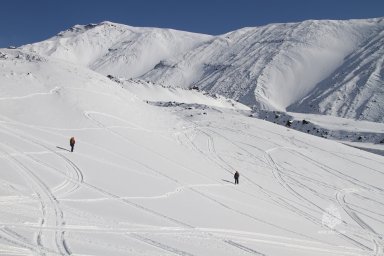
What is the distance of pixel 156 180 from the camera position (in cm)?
2867

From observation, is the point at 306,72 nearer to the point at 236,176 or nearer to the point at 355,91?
the point at 355,91

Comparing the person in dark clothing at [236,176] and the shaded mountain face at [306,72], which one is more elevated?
the shaded mountain face at [306,72]

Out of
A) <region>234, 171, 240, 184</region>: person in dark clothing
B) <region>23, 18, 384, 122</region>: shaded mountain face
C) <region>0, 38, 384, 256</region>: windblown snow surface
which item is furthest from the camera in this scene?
<region>23, 18, 384, 122</region>: shaded mountain face

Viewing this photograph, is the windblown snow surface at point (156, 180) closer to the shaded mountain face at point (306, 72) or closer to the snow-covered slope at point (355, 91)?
the snow-covered slope at point (355, 91)

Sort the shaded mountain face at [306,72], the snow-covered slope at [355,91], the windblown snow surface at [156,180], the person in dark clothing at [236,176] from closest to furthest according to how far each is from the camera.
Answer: the windblown snow surface at [156,180]
the person in dark clothing at [236,176]
the snow-covered slope at [355,91]
the shaded mountain face at [306,72]

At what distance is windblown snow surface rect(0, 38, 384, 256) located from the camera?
17328mm

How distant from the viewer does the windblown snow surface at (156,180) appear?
1733 centimetres

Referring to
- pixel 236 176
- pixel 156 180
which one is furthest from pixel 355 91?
pixel 156 180

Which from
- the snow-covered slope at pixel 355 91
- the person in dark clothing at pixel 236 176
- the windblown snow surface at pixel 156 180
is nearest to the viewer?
the windblown snow surface at pixel 156 180

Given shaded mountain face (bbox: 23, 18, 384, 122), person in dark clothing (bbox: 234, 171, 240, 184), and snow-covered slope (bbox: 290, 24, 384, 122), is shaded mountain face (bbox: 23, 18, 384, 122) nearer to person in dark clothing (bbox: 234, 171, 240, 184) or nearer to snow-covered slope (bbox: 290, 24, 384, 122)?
snow-covered slope (bbox: 290, 24, 384, 122)

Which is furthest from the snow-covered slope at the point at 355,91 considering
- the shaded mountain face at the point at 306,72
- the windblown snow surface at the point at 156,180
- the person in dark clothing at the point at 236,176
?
the person in dark clothing at the point at 236,176

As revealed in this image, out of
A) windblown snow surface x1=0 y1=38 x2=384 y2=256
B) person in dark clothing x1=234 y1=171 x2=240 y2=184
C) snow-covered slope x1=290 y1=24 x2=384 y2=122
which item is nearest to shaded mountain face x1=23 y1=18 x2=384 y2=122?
snow-covered slope x1=290 y1=24 x2=384 y2=122

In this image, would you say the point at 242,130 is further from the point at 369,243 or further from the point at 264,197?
the point at 369,243

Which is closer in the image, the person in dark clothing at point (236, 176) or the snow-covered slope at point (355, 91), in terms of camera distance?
the person in dark clothing at point (236, 176)
